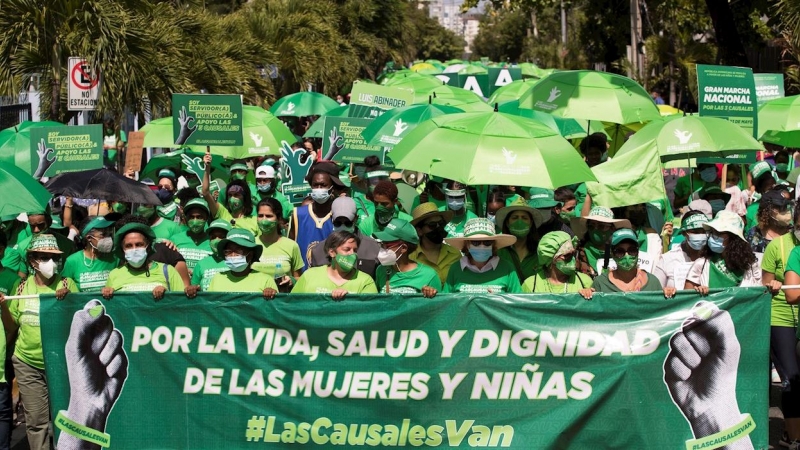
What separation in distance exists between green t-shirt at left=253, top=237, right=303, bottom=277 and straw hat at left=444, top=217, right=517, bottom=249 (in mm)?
1483

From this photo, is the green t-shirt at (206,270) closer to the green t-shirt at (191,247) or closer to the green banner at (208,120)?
the green t-shirt at (191,247)

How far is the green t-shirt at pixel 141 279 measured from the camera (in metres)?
7.86

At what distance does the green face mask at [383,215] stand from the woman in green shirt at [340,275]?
150 centimetres

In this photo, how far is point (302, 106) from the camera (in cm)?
1994

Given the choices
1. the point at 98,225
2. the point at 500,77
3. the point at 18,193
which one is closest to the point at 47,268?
the point at 98,225

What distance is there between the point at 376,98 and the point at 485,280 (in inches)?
275

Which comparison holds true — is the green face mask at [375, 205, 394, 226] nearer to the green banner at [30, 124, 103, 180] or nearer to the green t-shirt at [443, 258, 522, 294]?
the green t-shirt at [443, 258, 522, 294]

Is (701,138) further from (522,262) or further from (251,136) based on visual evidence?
(251,136)

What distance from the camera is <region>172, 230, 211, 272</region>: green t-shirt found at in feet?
30.7

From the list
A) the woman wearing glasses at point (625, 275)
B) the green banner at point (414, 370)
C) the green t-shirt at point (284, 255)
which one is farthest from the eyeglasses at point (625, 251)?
the green t-shirt at point (284, 255)

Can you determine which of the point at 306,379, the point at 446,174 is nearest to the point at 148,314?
the point at 306,379

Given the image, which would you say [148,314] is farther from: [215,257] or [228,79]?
[228,79]

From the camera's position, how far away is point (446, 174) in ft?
29.5

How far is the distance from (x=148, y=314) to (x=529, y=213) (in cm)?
289
